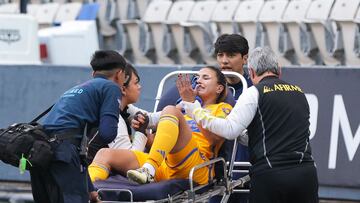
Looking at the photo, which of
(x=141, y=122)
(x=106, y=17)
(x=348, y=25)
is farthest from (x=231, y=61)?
(x=106, y=17)

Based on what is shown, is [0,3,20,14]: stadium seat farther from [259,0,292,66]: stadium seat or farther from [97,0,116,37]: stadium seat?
[259,0,292,66]: stadium seat

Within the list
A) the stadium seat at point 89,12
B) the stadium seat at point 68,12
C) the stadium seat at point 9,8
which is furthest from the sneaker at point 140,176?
the stadium seat at point 9,8

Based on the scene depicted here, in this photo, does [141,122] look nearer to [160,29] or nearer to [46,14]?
[160,29]

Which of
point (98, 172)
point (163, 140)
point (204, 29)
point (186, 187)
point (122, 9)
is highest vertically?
point (122, 9)

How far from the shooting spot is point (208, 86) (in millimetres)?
8297

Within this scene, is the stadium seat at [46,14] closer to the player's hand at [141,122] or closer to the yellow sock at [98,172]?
the player's hand at [141,122]

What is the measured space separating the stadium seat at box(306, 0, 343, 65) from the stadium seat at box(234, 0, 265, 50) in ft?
2.80

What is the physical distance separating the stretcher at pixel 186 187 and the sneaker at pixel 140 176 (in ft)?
0.14

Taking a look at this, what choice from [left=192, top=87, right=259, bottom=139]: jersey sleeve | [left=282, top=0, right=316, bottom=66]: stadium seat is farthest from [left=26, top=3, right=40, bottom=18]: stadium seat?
[left=192, top=87, right=259, bottom=139]: jersey sleeve

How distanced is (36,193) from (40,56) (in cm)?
929

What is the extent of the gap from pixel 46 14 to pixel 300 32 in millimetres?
5223

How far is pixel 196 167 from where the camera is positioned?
24.8ft

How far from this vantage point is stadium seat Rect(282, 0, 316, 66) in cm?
1577

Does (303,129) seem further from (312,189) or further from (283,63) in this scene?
(283,63)
